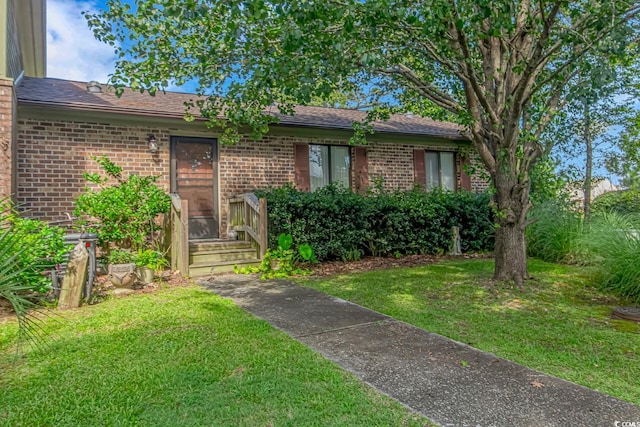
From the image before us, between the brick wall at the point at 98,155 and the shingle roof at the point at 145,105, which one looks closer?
the brick wall at the point at 98,155

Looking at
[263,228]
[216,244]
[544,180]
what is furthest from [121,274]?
[544,180]

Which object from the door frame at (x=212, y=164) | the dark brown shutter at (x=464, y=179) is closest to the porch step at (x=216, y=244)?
the door frame at (x=212, y=164)

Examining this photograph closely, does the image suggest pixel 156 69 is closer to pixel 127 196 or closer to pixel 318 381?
pixel 127 196

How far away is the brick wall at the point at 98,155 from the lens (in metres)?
7.07

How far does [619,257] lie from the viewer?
18.1 ft

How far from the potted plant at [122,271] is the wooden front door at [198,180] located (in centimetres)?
231

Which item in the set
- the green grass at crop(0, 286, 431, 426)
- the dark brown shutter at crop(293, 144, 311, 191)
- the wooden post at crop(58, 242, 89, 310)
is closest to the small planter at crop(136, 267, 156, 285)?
the wooden post at crop(58, 242, 89, 310)

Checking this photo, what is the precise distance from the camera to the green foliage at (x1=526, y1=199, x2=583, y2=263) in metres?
8.31

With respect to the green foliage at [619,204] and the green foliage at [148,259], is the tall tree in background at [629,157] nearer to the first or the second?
the green foliage at [619,204]

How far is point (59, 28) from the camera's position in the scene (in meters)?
10.8

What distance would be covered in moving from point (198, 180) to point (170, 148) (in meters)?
0.86

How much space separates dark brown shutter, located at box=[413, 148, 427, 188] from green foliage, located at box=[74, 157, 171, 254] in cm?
660

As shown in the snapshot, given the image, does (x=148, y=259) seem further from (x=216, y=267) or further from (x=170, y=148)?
(x=170, y=148)

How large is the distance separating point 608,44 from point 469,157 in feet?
24.2
